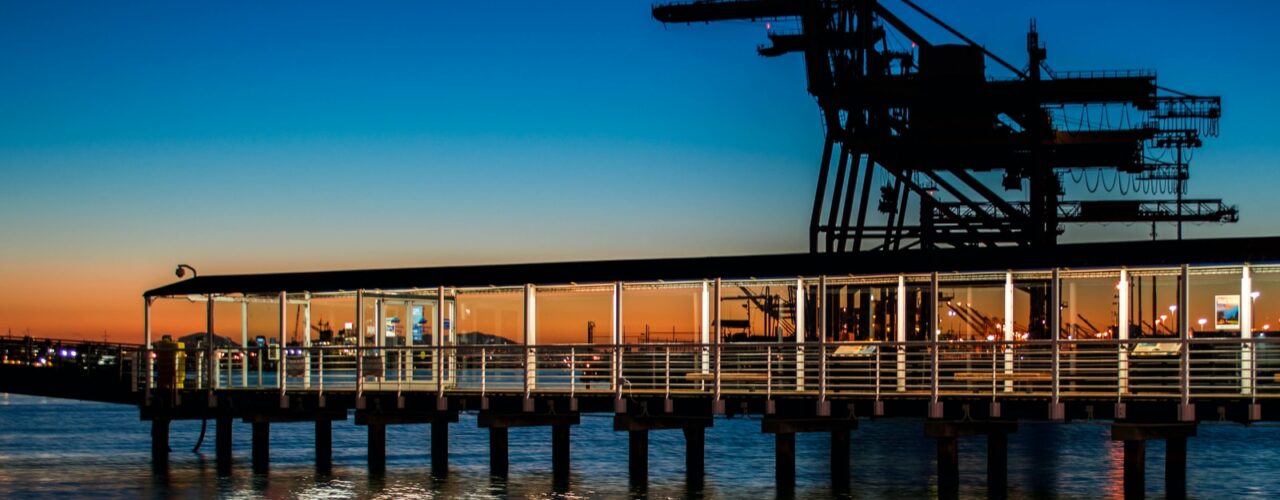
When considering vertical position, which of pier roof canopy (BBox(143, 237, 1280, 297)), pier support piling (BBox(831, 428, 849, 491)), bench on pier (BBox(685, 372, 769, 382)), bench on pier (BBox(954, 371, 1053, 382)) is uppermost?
pier roof canopy (BBox(143, 237, 1280, 297))

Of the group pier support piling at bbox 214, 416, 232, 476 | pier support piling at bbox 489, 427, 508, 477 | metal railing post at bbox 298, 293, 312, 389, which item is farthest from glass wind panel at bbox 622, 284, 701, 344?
pier support piling at bbox 214, 416, 232, 476

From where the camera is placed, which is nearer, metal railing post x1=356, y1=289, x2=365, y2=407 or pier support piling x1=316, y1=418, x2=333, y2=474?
metal railing post x1=356, y1=289, x2=365, y2=407

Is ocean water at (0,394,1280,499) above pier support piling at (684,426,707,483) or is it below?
below

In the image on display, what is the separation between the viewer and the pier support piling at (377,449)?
133 ft

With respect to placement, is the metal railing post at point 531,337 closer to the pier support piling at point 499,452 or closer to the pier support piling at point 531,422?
the pier support piling at point 531,422

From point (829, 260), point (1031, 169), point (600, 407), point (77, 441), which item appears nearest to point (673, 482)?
point (600, 407)

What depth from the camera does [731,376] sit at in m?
32.3

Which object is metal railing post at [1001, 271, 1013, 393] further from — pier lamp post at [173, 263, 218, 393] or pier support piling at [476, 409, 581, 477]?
pier lamp post at [173, 263, 218, 393]

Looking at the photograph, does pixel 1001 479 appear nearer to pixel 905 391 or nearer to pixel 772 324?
pixel 905 391

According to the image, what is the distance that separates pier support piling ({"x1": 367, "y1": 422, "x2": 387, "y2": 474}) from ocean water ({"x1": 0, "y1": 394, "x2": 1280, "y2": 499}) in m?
0.40

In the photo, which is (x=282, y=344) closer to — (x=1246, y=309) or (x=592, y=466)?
(x=592, y=466)

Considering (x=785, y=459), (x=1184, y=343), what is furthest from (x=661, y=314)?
(x=1184, y=343)

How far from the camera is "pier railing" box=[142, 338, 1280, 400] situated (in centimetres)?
2811

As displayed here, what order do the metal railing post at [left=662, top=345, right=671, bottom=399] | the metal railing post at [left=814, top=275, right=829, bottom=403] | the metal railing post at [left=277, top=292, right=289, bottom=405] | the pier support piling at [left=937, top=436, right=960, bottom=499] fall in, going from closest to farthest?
the metal railing post at [left=814, top=275, right=829, bottom=403] < the pier support piling at [left=937, top=436, right=960, bottom=499] < the metal railing post at [left=662, top=345, right=671, bottom=399] < the metal railing post at [left=277, top=292, right=289, bottom=405]
